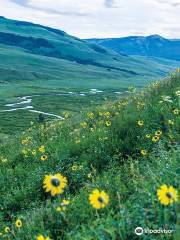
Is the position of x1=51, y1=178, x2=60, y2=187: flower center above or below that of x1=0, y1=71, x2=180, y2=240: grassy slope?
above

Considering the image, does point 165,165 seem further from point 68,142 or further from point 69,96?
point 69,96

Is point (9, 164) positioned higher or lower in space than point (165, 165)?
lower

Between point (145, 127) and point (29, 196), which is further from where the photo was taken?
point (145, 127)

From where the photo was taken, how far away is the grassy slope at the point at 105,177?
17.0ft

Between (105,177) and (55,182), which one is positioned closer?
(55,182)

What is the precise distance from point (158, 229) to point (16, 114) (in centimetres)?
13436

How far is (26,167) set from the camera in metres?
10.4

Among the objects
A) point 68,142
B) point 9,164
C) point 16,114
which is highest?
point 68,142

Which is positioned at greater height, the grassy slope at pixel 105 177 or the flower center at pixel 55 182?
the flower center at pixel 55 182

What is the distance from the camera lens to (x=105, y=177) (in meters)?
7.42

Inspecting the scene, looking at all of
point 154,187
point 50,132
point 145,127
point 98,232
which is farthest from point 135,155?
point 50,132

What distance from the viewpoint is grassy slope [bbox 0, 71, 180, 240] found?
5.18 metres

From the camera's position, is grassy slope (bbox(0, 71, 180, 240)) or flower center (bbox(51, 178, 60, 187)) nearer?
flower center (bbox(51, 178, 60, 187))

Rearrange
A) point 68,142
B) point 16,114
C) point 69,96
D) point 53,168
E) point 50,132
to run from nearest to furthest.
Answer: point 53,168 → point 68,142 → point 50,132 → point 16,114 → point 69,96
